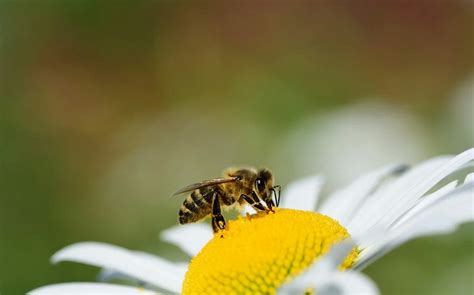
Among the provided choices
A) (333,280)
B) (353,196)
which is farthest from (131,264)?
(333,280)

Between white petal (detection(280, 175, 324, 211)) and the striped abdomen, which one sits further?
white petal (detection(280, 175, 324, 211))

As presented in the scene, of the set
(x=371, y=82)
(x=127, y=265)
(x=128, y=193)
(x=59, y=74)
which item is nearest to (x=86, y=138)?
(x=59, y=74)

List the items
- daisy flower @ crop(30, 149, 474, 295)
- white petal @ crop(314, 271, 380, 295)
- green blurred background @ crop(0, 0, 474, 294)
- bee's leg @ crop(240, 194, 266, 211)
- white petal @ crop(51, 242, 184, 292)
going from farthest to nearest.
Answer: green blurred background @ crop(0, 0, 474, 294) → white petal @ crop(51, 242, 184, 292) → bee's leg @ crop(240, 194, 266, 211) → daisy flower @ crop(30, 149, 474, 295) → white petal @ crop(314, 271, 380, 295)

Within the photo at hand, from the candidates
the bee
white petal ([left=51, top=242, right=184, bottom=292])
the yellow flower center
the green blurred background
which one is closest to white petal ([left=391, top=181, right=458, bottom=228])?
the yellow flower center

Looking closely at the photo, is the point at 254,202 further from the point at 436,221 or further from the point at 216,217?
the point at 436,221

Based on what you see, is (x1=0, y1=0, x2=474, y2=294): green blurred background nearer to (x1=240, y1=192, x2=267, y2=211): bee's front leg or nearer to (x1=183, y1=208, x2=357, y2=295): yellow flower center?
(x1=240, y1=192, x2=267, y2=211): bee's front leg

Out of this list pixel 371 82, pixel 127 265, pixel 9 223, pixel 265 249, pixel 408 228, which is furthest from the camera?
pixel 371 82

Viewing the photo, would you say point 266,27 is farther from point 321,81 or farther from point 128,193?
point 128,193
